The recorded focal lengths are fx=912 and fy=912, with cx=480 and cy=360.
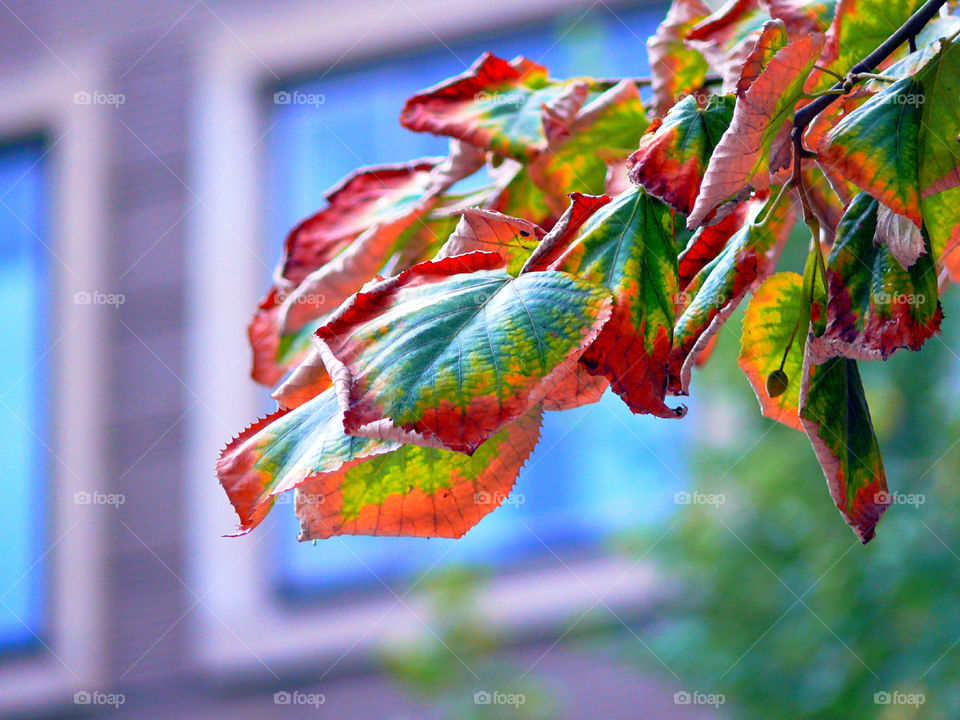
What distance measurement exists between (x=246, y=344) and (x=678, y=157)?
261 centimetres

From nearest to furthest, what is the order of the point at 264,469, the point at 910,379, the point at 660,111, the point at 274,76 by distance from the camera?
1. the point at 264,469
2. the point at 660,111
3. the point at 910,379
4. the point at 274,76

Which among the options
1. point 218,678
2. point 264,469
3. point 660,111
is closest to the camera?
point 264,469

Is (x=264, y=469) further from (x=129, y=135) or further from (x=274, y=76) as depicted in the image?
(x=129, y=135)

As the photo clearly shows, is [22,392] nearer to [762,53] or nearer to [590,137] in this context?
[590,137]

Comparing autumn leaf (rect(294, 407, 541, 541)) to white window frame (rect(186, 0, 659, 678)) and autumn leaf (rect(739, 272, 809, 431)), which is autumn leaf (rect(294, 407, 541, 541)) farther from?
white window frame (rect(186, 0, 659, 678))

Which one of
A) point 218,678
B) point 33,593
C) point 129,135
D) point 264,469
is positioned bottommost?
point 218,678

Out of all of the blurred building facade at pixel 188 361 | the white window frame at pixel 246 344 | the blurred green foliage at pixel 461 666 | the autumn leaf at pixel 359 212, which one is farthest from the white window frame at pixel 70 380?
the autumn leaf at pixel 359 212

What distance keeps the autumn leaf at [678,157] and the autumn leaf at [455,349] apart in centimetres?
3

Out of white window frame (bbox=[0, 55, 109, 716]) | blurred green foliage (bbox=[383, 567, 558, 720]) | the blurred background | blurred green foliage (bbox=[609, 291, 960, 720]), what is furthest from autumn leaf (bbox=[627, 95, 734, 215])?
white window frame (bbox=[0, 55, 109, 716])

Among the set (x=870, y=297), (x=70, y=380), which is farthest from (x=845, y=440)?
(x=70, y=380)

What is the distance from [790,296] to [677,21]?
126 millimetres

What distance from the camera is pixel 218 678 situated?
2557 millimetres

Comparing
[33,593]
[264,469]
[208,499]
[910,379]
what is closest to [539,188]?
[264,469]

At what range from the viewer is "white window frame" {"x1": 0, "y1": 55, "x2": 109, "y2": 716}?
8.57 feet
